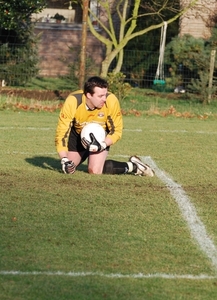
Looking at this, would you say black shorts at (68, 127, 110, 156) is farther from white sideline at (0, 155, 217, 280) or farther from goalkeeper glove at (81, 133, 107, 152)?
white sideline at (0, 155, 217, 280)

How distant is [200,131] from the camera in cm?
1702

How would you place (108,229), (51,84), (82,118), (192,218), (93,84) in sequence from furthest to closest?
(51,84) < (82,118) < (93,84) < (192,218) < (108,229)

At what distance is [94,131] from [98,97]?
51cm

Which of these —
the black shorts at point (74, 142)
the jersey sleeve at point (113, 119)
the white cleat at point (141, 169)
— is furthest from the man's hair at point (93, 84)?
the white cleat at point (141, 169)

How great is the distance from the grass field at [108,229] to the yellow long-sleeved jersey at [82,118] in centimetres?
56

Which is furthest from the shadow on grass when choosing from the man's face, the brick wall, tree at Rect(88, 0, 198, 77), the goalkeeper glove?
the brick wall

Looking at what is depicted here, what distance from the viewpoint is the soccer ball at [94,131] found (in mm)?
10719

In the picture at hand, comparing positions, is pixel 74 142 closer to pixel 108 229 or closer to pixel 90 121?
pixel 90 121

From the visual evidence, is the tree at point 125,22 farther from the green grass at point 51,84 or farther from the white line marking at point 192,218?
the white line marking at point 192,218

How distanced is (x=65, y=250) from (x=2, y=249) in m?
0.55

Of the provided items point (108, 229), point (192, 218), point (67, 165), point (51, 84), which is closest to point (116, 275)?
point (108, 229)

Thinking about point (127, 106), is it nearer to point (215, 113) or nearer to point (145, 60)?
point (215, 113)

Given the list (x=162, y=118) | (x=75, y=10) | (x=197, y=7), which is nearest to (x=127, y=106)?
(x=162, y=118)

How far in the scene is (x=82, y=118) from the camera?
10.9m
